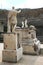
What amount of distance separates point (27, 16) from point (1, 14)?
291cm

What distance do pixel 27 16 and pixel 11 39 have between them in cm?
1359

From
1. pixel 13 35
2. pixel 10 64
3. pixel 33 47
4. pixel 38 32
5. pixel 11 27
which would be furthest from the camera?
pixel 38 32

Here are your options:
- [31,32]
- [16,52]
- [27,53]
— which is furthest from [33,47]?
[16,52]

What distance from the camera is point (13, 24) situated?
19.5ft

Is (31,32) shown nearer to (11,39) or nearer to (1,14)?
(11,39)

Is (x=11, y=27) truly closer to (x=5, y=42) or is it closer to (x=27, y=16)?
(x=5, y=42)

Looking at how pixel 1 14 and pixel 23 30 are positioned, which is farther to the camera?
pixel 1 14

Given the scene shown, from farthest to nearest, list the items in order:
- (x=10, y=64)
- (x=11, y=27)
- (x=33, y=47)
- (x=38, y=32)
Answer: (x=38, y=32) < (x=33, y=47) < (x=11, y=27) < (x=10, y=64)

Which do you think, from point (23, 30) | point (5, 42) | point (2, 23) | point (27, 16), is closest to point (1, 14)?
point (2, 23)

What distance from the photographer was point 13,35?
15.9 feet

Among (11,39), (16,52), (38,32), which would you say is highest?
(11,39)

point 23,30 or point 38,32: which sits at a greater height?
point 23,30

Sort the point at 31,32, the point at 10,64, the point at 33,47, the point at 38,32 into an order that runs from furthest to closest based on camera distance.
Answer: the point at 38,32 < the point at 31,32 < the point at 33,47 < the point at 10,64

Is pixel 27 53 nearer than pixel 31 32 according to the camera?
Yes
